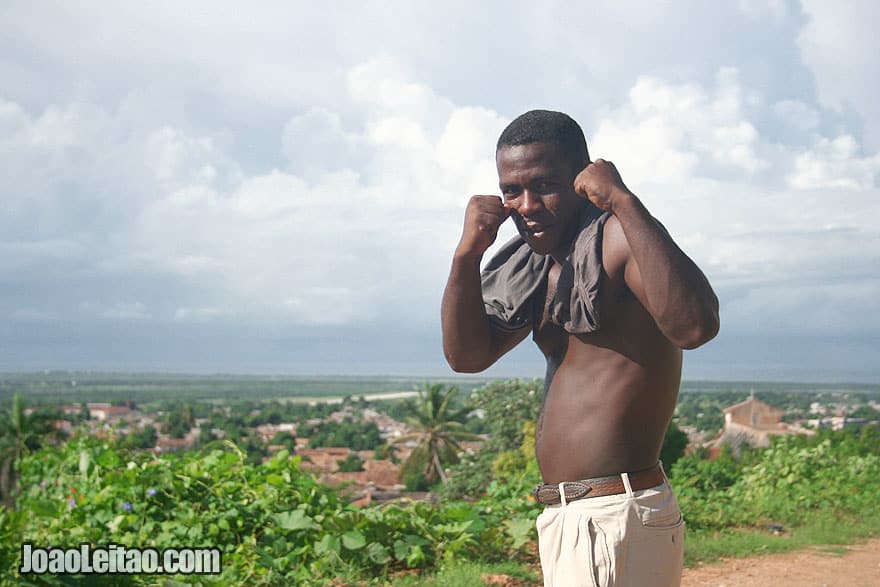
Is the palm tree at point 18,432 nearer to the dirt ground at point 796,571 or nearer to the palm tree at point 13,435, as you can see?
the palm tree at point 13,435

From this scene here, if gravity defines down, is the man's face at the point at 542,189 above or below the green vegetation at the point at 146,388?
above

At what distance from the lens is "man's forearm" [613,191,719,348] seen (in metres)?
1.80

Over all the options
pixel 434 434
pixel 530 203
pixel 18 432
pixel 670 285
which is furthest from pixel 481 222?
pixel 18 432

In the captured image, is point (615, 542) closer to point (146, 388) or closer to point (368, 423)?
point (368, 423)

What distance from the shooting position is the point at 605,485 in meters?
1.98

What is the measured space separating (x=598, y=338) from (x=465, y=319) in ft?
1.19

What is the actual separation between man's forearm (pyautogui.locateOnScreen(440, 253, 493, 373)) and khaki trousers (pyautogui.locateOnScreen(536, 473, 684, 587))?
0.48 meters

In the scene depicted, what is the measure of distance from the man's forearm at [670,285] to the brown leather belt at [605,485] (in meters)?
0.36

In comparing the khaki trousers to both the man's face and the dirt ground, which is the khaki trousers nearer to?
the man's face

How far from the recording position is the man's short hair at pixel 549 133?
6.89 feet

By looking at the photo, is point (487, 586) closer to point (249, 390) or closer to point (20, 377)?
point (249, 390)

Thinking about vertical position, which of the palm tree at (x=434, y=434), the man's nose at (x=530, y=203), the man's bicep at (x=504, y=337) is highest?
the man's nose at (x=530, y=203)

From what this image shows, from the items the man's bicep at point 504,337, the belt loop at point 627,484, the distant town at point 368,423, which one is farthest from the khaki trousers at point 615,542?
the distant town at point 368,423

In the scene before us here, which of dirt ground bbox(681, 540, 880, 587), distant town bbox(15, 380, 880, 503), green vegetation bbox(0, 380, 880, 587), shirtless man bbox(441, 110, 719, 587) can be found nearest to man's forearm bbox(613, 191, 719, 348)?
shirtless man bbox(441, 110, 719, 587)
